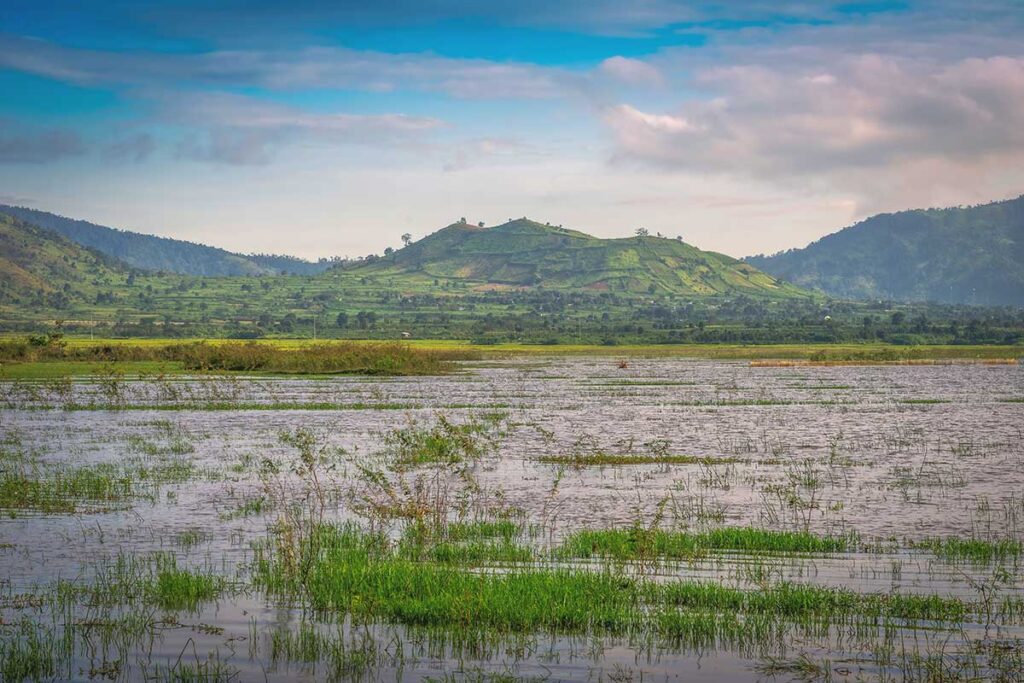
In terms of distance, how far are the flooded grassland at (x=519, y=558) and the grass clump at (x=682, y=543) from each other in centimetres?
8

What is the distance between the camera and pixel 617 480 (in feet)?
98.6

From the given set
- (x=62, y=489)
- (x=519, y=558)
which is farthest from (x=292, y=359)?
(x=519, y=558)

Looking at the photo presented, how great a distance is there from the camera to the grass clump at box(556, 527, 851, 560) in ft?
63.6

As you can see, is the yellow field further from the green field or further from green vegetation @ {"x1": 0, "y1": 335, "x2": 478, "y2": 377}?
green vegetation @ {"x1": 0, "y1": 335, "x2": 478, "y2": 377}

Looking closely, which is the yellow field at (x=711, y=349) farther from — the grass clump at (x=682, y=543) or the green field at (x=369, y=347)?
the grass clump at (x=682, y=543)

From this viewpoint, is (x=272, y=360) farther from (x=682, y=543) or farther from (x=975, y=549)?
(x=975, y=549)

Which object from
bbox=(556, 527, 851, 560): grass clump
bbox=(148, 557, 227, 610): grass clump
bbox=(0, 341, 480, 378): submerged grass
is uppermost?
bbox=(0, 341, 480, 378): submerged grass

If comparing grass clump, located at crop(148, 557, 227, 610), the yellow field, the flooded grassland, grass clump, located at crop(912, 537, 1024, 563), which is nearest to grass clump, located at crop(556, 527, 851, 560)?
the flooded grassland

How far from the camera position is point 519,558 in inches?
749

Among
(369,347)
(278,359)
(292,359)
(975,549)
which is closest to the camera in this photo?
(975,549)

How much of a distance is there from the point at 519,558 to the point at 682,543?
A: 11.0ft

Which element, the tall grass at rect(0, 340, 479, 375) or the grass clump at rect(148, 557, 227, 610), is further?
the tall grass at rect(0, 340, 479, 375)

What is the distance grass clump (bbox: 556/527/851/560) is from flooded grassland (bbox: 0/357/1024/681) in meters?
0.08

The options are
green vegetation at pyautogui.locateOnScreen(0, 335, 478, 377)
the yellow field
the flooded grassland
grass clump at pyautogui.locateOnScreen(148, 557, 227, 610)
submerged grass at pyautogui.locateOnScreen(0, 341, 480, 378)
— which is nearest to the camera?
the flooded grassland
